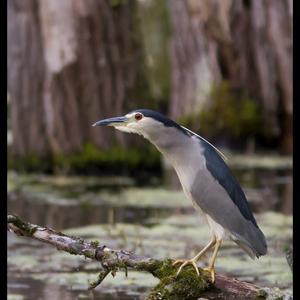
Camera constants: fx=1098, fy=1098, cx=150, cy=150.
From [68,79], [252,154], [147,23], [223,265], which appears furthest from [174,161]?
[147,23]

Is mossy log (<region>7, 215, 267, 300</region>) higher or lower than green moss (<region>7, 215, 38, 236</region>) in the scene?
lower

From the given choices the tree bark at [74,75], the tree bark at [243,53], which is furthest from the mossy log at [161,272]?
the tree bark at [243,53]

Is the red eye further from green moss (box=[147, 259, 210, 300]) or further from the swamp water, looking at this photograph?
the swamp water

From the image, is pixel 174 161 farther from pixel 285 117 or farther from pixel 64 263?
pixel 285 117

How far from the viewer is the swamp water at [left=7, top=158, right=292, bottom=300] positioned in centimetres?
607

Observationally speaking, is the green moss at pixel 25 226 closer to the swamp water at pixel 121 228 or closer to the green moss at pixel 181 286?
the green moss at pixel 181 286

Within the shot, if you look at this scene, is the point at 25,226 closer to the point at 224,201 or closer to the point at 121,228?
the point at 224,201

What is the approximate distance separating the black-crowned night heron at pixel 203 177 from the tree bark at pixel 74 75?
21.1 ft

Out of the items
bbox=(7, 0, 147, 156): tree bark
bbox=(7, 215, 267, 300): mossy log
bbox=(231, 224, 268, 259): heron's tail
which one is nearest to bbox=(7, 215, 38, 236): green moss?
bbox=(7, 215, 267, 300): mossy log

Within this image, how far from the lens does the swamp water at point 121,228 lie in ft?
19.9

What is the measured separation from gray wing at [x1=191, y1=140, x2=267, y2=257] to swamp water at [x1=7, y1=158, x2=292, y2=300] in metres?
1.21
